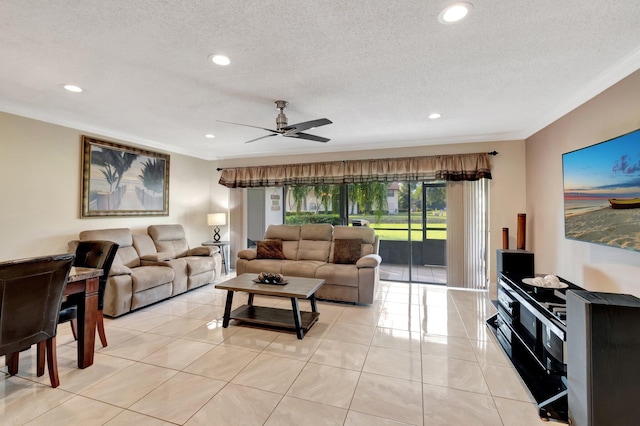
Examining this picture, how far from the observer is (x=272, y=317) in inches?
128

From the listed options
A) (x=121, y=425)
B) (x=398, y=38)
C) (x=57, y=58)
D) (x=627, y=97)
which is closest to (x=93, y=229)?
(x=57, y=58)

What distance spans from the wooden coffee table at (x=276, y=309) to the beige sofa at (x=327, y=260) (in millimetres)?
690

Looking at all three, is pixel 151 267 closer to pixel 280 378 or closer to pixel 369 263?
pixel 280 378

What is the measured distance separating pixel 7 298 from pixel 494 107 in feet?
15.3

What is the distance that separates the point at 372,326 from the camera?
10.6 feet

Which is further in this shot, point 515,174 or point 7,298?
point 515,174

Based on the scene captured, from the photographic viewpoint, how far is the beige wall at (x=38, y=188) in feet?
10.5

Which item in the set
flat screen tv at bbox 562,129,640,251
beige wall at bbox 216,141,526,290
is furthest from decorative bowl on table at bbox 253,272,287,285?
beige wall at bbox 216,141,526,290

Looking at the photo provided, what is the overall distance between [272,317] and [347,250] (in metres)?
1.71

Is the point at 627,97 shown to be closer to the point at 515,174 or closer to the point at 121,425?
the point at 515,174

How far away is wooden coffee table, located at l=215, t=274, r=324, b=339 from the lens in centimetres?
293

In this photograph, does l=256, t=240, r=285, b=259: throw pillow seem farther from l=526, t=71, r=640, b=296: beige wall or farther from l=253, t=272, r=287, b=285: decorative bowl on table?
l=526, t=71, r=640, b=296: beige wall

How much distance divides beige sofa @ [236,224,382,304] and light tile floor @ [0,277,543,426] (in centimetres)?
60

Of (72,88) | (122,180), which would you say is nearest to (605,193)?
(72,88)
